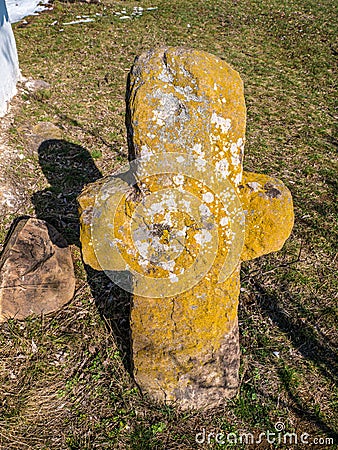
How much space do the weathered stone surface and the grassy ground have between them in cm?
14

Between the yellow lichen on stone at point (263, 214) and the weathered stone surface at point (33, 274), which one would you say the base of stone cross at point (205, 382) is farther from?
the weathered stone surface at point (33, 274)

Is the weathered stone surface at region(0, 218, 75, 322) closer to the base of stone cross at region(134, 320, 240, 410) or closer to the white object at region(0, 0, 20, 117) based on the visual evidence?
the base of stone cross at region(134, 320, 240, 410)

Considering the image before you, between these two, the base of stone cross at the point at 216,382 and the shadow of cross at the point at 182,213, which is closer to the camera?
the shadow of cross at the point at 182,213

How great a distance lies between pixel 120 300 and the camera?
4242mm

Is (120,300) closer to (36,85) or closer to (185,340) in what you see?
(185,340)

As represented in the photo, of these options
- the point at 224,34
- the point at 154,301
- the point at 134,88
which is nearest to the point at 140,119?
the point at 134,88

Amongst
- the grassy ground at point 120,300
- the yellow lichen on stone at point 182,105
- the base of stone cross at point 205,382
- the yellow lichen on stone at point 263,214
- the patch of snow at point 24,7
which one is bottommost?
the grassy ground at point 120,300

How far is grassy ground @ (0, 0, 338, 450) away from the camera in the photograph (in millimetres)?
3258

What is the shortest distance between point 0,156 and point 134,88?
13.1ft

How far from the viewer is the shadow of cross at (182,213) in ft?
9.18

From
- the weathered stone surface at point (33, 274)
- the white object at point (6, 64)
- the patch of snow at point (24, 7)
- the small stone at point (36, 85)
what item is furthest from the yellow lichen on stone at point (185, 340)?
the patch of snow at point (24, 7)

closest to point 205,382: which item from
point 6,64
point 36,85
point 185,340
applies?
point 185,340

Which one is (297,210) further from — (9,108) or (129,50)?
(129,50)

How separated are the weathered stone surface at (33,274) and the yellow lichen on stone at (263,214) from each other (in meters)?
1.99
